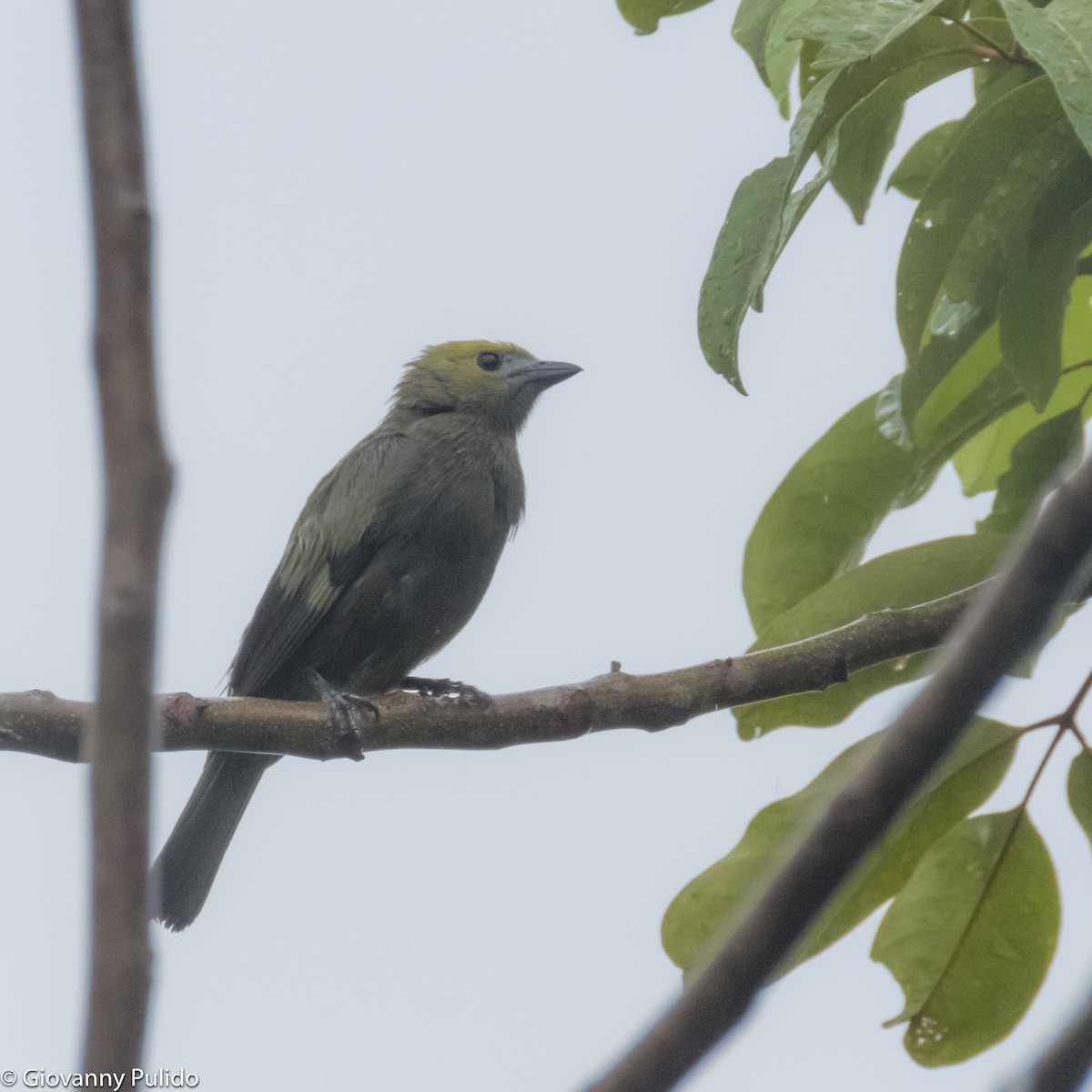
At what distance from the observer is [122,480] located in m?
0.99

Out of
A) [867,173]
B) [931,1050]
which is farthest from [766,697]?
[867,173]

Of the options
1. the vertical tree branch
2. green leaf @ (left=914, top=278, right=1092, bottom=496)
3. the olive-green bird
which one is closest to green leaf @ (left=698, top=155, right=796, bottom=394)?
green leaf @ (left=914, top=278, right=1092, bottom=496)

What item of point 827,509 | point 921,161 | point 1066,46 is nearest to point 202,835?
point 827,509

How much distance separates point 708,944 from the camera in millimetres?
2688

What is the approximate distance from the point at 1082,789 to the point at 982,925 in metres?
0.30

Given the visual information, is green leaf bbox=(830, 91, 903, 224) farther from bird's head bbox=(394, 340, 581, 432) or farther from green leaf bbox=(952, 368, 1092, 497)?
bird's head bbox=(394, 340, 581, 432)

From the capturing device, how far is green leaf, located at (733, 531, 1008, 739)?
9.83 ft

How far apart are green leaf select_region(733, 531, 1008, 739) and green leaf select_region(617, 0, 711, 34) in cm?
124

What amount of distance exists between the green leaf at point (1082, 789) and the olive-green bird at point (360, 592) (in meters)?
2.62

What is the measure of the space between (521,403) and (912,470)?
298cm

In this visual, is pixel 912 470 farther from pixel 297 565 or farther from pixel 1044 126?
pixel 297 565

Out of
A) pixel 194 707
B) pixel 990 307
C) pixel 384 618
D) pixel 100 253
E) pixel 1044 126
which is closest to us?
pixel 100 253

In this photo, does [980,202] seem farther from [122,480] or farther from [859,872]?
[122,480]

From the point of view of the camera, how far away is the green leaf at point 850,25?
89.4 inches
